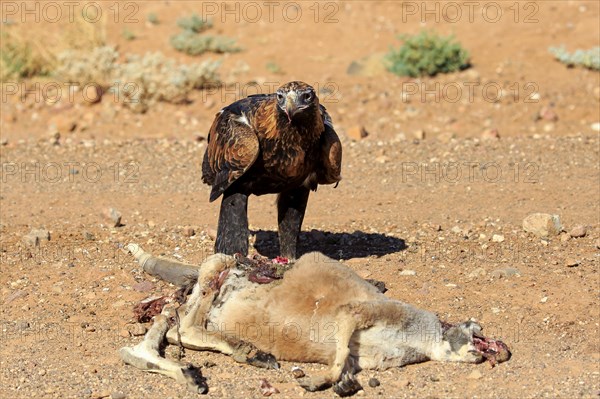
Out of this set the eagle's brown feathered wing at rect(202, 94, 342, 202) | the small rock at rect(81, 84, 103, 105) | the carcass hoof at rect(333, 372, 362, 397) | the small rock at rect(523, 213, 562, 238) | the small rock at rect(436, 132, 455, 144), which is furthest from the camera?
the small rock at rect(81, 84, 103, 105)

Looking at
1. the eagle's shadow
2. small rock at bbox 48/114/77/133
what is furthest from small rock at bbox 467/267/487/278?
small rock at bbox 48/114/77/133

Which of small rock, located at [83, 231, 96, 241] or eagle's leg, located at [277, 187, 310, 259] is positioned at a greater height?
eagle's leg, located at [277, 187, 310, 259]

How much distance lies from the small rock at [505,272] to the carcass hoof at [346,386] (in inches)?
101

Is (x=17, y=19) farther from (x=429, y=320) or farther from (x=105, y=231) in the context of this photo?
(x=429, y=320)

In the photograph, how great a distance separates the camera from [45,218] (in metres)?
11.4

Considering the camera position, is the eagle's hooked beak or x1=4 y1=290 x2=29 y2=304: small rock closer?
the eagle's hooked beak

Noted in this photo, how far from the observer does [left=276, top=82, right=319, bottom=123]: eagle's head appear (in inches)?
301

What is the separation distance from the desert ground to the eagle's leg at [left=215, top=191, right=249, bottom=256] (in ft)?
2.05

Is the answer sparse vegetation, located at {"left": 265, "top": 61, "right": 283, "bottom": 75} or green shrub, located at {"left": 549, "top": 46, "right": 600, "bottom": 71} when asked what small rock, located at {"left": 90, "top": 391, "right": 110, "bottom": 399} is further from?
green shrub, located at {"left": 549, "top": 46, "right": 600, "bottom": 71}

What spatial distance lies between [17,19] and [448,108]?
994 centimetres

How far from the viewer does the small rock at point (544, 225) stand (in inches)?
401

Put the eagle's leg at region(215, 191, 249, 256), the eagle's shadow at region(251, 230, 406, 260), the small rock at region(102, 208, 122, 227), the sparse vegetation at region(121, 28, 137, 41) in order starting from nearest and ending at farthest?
the eagle's leg at region(215, 191, 249, 256)
the eagle's shadow at region(251, 230, 406, 260)
the small rock at region(102, 208, 122, 227)
the sparse vegetation at region(121, 28, 137, 41)

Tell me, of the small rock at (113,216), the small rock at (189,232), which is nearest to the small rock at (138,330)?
the small rock at (189,232)

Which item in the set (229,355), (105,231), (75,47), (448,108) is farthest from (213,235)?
(75,47)
